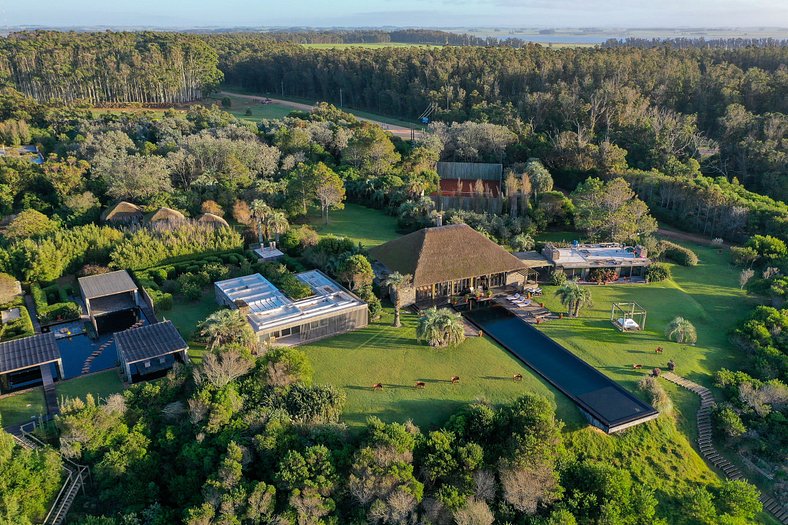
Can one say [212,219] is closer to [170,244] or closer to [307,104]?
[170,244]

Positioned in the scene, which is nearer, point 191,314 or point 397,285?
point 397,285

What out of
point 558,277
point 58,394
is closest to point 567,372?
point 558,277

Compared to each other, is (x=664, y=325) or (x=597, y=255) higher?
(x=597, y=255)

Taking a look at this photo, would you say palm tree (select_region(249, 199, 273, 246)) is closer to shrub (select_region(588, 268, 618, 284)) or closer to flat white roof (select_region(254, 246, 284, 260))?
flat white roof (select_region(254, 246, 284, 260))

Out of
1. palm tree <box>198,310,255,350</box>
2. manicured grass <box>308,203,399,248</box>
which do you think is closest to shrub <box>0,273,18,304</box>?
palm tree <box>198,310,255,350</box>

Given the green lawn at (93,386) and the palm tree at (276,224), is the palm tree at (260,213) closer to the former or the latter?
the palm tree at (276,224)

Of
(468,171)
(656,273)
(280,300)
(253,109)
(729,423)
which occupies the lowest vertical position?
(729,423)

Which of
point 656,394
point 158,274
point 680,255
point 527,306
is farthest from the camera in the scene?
point 680,255
